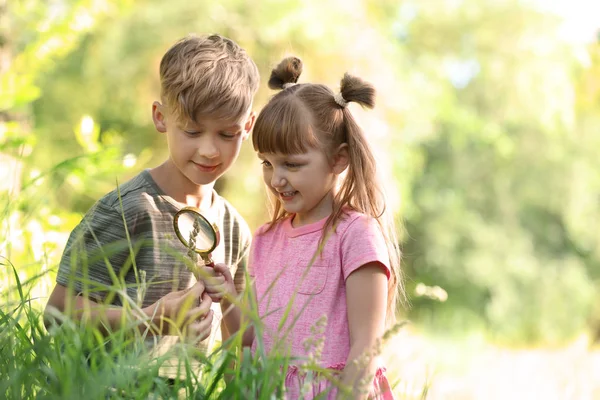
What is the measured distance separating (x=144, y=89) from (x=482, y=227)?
4.36 metres

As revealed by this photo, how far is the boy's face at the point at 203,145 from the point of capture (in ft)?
7.38

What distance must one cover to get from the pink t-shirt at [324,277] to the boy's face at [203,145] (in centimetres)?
29

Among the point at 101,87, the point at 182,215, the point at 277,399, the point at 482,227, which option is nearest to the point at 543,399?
the point at 182,215

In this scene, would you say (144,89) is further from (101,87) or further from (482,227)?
(482,227)

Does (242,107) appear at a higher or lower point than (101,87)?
lower

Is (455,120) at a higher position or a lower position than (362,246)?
higher

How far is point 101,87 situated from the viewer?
8.80m

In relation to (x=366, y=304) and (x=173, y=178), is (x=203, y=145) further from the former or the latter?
(x=366, y=304)

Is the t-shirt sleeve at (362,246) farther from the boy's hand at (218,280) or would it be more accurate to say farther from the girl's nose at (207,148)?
the girl's nose at (207,148)

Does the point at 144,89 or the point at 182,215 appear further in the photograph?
the point at 144,89

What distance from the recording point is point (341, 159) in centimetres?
221

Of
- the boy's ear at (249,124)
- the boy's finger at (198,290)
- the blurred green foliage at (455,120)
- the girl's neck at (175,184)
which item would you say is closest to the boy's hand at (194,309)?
the boy's finger at (198,290)

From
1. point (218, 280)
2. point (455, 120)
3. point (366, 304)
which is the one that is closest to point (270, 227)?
point (218, 280)

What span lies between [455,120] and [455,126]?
0.63 ft
